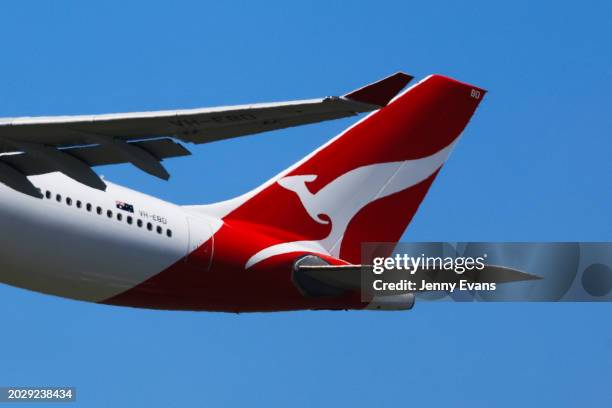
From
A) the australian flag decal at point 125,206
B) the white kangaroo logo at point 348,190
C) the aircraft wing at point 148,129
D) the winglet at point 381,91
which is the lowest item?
the winglet at point 381,91

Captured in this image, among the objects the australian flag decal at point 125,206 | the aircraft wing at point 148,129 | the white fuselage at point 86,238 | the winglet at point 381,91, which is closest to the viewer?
the winglet at point 381,91

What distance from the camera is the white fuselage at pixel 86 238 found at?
78.9 feet

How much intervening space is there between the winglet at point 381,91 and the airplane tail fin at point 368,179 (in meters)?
9.31

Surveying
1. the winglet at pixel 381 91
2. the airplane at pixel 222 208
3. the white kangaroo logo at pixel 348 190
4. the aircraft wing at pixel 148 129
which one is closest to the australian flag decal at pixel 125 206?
the airplane at pixel 222 208

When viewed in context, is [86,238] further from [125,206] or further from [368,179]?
[368,179]

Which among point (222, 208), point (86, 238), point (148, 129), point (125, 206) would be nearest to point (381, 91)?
point (148, 129)

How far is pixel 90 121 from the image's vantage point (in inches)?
808

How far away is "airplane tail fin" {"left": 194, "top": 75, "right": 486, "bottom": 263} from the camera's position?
2789cm

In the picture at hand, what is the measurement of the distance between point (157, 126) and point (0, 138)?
2694 mm

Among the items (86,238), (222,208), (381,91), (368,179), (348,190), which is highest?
(368,179)

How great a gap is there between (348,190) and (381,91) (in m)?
10.4

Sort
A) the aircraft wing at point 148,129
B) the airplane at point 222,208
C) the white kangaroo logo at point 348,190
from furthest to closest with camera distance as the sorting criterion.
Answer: the white kangaroo logo at point 348,190
the airplane at point 222,208
the aircraft wing at point 148,129

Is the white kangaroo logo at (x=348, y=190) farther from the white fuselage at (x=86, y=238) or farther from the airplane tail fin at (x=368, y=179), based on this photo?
the white fuselage at (x=86, y=238)

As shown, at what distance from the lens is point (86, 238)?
971 inches
